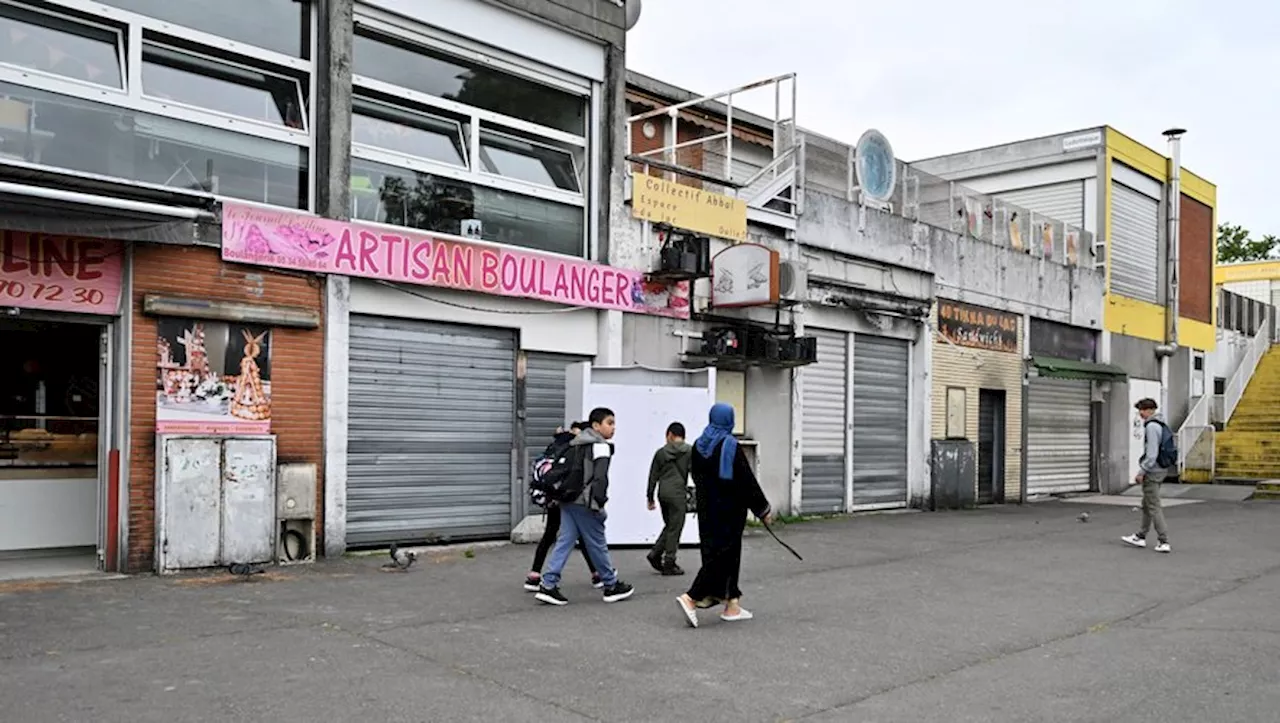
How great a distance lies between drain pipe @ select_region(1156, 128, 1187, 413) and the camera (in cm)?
2794

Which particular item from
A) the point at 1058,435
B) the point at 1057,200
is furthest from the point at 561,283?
the point at 1057,200

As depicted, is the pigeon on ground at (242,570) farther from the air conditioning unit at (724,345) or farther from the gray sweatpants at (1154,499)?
the gray sweatpants at (1154,499)

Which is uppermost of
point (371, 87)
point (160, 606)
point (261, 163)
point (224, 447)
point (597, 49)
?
point (597, 49)

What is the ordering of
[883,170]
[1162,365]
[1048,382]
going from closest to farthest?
1. [883,170]
2. [1048,382]
3. [1162,365]

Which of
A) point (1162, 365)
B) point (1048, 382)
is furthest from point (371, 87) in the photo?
point (1162, 365)

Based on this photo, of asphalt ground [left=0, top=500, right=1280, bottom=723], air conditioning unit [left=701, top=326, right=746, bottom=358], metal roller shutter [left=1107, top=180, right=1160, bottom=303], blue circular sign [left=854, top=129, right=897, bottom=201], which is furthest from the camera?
metal roller shutter [left=1107, top=180, right=1160, bottom=303]

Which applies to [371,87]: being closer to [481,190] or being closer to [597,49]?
[481,190]

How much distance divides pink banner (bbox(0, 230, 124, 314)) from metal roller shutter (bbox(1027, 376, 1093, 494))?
723 inches

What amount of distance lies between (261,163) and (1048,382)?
59.1 feet

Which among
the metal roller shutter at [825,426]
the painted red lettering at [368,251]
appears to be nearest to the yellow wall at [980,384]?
the metal roller shutter at [825,426]

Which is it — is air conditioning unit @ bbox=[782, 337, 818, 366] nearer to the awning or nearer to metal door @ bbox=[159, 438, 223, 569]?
the awning

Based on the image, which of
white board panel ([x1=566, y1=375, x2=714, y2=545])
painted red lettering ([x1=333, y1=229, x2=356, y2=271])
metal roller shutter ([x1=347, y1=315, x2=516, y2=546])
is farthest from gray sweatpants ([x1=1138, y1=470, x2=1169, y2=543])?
painted red lettering ([x1=333, y1=229, x2=356, y2=271])

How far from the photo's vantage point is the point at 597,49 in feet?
48.1

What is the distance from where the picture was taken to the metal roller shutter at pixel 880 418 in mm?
18734
